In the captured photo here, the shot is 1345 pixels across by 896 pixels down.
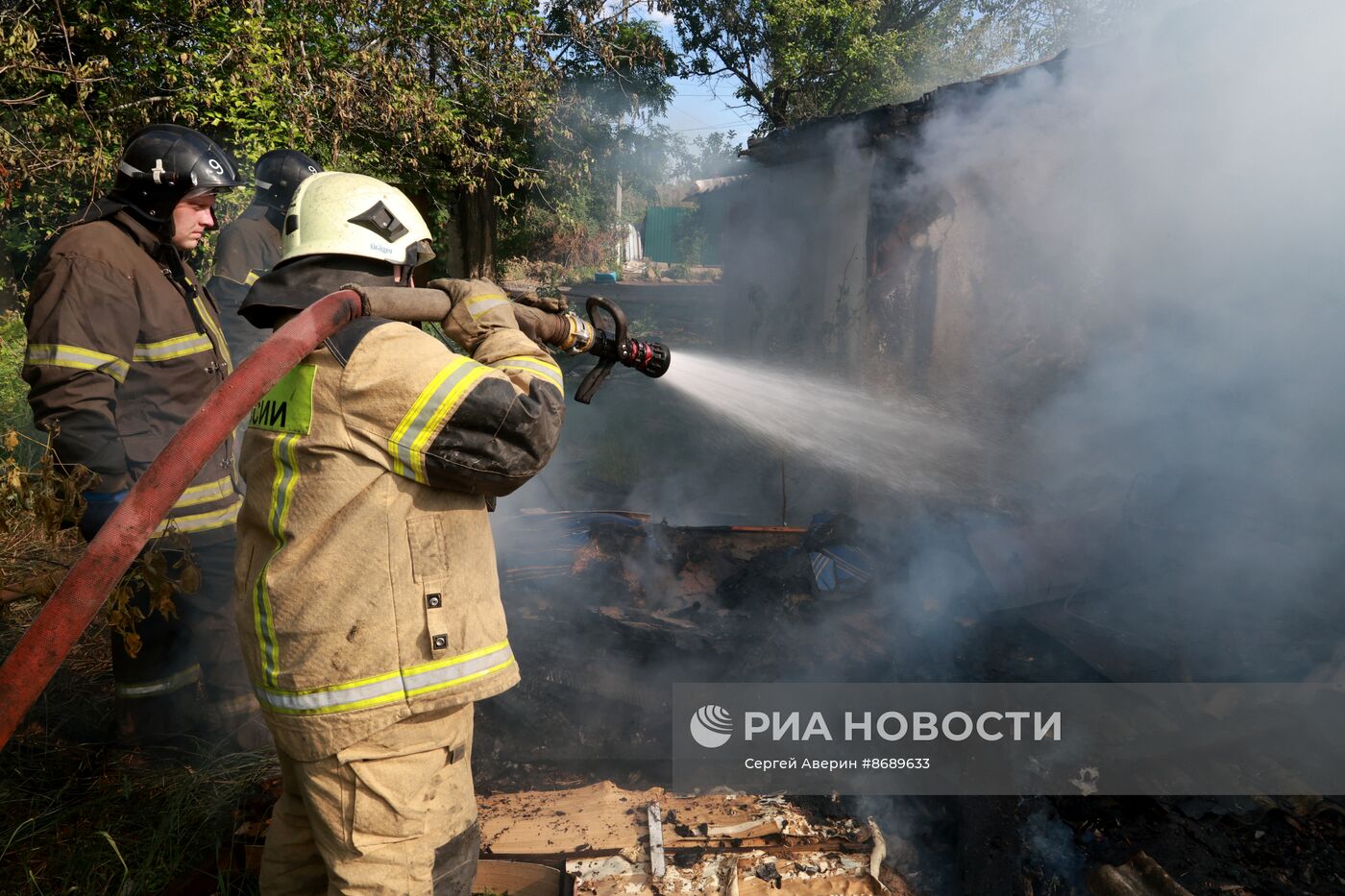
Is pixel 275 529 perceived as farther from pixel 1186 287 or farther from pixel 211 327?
pixel 1186 287

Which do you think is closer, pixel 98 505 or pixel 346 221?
pixel 346 221

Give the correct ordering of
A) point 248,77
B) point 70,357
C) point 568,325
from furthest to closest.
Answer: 1. point 248,77
2. point 70,357
3. point 568,325

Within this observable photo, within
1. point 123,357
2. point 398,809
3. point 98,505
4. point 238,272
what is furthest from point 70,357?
point 398,809

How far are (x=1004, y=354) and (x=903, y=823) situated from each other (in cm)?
377

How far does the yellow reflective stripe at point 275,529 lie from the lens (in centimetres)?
186

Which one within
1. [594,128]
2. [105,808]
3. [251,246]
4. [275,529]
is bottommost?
[105,808]

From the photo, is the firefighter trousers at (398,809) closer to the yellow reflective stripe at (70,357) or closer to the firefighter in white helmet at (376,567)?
the firefighter in white helmet at (376,567)

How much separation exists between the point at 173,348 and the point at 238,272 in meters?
1.43

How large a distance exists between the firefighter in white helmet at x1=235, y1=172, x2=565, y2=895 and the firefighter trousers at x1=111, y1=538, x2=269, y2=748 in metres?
1.73

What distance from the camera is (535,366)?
203 centimetres

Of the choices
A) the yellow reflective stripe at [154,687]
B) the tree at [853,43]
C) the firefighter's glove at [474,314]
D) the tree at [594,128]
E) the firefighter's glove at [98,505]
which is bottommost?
the yellow reflective stripe at [154,687]

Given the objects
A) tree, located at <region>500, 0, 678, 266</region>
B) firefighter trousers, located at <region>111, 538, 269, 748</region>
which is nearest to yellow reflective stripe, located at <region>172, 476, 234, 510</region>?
firefighter trousers, located at <region>111, 538, 269, 748</region>

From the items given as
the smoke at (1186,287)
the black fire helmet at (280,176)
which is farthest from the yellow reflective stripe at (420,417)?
the smoke at (1186,287)

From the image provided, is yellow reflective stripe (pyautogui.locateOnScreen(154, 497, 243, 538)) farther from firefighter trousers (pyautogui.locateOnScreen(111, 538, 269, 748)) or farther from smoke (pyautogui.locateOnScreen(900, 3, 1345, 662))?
smoke (pyautogui.locateOnScreen(900, 3, 1345, 662))
